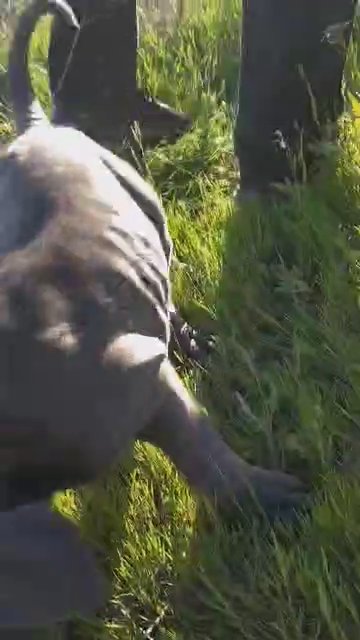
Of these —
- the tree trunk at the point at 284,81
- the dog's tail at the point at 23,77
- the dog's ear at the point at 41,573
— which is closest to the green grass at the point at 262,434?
the tree trunk at the point at 284,81

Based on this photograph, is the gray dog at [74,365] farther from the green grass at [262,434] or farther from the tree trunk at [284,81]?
the tree trunk at [284,81]

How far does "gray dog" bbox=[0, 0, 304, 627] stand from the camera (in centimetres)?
168

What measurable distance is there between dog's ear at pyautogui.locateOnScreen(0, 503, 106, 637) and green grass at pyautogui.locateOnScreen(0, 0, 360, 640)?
35cm

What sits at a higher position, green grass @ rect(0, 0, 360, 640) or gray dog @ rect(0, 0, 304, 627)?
gray dog @ rect(0, 0, 304, 627)

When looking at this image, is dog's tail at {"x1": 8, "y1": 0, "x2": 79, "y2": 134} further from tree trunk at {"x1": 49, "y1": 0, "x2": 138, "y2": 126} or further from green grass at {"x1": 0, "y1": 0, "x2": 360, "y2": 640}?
tree trunk at {"x1": 49, "y1": 0, "x2": 138, "y2": 126}

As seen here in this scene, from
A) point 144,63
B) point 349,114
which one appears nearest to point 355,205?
point 349,114

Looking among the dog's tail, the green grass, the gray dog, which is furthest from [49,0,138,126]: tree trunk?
the gray dog

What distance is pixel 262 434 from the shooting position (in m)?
2.28

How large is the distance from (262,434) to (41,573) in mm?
755

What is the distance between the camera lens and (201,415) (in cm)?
215

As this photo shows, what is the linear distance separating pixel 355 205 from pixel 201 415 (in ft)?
2.49

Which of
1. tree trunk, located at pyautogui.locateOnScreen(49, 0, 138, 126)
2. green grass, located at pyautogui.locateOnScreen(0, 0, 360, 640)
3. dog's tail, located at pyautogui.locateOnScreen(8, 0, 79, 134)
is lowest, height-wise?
green grass, located at pyautogui.locateOnScreen(0, 0, 360, 640)

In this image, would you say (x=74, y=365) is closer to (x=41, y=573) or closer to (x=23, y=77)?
(x=41, y=573)

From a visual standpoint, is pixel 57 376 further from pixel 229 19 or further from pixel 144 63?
pixel 229 19
